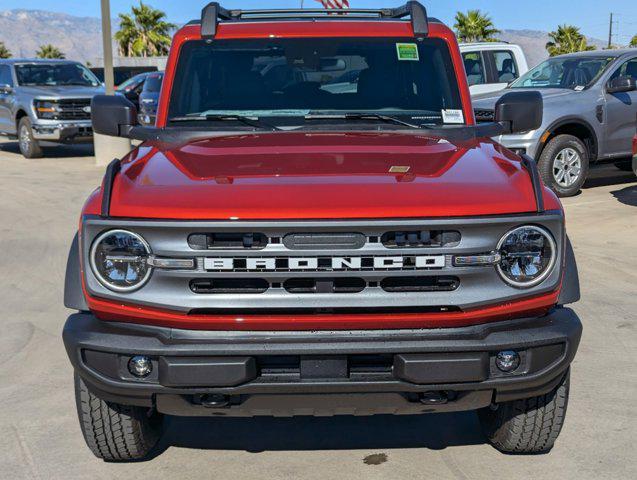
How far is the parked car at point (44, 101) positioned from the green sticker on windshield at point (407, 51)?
13.5 meters

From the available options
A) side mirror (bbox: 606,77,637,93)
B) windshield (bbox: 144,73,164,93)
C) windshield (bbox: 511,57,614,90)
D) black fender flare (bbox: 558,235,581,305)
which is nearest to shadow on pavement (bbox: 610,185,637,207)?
side mirror (bbox: 606,77,637,93)

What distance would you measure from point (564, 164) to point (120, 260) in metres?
9.23

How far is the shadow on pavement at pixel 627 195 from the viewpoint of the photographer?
11.4 metres

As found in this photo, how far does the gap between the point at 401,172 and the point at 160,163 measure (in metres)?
1.00

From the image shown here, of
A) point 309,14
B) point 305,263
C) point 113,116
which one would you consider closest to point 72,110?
point 309,14

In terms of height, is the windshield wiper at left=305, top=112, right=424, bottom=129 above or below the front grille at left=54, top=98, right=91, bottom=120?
above

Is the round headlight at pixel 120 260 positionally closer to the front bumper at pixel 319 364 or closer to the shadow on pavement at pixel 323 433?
the front bumper at pixel 319 364

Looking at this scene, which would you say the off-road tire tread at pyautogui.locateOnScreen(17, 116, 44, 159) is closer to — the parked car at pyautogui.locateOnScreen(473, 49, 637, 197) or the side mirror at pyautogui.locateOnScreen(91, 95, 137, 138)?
the parked car at pyautogui.locateOnScreen(473, 49, 637, 197)

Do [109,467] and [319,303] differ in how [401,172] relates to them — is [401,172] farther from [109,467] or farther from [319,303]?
[109,467]

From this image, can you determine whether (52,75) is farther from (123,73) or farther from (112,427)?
(123,73)

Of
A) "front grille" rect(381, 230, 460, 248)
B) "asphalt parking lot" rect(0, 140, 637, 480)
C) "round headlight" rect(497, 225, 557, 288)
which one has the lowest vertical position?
"asphalt parking lot" rect(0, 140, 637, 480)

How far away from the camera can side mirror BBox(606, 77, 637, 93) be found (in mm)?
11961

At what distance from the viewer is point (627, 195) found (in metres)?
12.0

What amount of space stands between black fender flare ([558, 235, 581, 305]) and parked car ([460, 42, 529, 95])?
36.8ft
